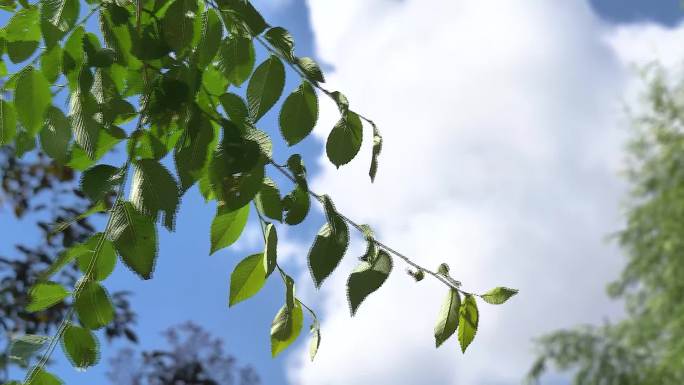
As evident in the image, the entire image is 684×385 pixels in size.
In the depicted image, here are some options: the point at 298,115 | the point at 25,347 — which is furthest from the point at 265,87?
the point at 25,347

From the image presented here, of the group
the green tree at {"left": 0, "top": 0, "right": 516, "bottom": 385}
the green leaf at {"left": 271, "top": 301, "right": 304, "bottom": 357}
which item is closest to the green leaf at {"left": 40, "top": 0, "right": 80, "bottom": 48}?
the green tree at {"left": 0, "top": 0, "right": 516, "bottom": 385}

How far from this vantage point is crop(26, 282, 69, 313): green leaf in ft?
3.26

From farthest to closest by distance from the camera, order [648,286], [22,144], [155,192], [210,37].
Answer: [648,286], [22,144], [210,37], [155,192]

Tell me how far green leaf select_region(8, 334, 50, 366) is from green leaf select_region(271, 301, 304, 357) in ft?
0.86

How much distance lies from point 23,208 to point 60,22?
3.38 m

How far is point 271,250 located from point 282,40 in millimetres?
233

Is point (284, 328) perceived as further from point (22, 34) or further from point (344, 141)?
point (22, 34)

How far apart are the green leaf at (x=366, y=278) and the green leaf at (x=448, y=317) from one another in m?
0.09

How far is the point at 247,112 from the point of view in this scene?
3.30 ft

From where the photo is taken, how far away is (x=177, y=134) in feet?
3.38

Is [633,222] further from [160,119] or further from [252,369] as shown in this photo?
[160,119]

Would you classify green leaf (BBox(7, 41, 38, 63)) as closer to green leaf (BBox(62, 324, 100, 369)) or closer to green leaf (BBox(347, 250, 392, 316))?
green leaf (BBox(62, 324, 100, 369))

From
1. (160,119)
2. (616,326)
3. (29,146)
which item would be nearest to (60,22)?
(160,119)

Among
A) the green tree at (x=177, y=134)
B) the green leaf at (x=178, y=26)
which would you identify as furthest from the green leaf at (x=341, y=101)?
the green leaf at (x=178, y=26)
